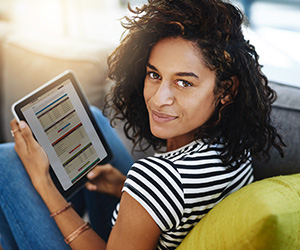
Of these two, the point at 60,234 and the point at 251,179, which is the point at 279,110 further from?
the point at 60,234

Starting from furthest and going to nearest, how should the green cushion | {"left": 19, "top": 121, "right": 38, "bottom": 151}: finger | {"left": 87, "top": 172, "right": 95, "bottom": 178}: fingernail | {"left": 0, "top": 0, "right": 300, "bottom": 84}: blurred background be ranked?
{"left": 0, "top": 0, "right": 300, "bottom": 84}: blurred background
{"left": 87, "top": 172, "right": 95, "bottom": 178}: fingernail
{"left": 19, "top": 121, "right": 38, "bottom": 151}: finger
the green cushion

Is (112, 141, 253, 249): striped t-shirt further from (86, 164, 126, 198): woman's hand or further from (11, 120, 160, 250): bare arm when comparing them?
(86, 164, 126, 198): woman's hand

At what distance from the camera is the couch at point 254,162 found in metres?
0.54

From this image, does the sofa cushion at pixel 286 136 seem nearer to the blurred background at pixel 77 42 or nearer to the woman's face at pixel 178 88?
the blurred background at pixel 77 42

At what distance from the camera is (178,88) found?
2.70 ft

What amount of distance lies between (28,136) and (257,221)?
25.6 inches

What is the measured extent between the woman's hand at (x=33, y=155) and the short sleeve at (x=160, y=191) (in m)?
0.30

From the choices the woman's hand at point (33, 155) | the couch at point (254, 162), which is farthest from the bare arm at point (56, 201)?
the couch at point (254, 162)

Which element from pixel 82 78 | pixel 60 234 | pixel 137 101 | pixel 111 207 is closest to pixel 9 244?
pixel 60 234

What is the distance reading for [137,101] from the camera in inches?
44.6

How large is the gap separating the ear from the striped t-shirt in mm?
135

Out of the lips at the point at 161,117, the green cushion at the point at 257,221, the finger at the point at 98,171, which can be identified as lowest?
the finger at the point at 98,171

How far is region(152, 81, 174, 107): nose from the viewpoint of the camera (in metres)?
0.83

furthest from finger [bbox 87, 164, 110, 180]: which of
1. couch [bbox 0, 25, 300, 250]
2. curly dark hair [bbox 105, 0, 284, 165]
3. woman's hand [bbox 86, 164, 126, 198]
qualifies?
curly dark hair [bbox 105, 0, 284, 165]
